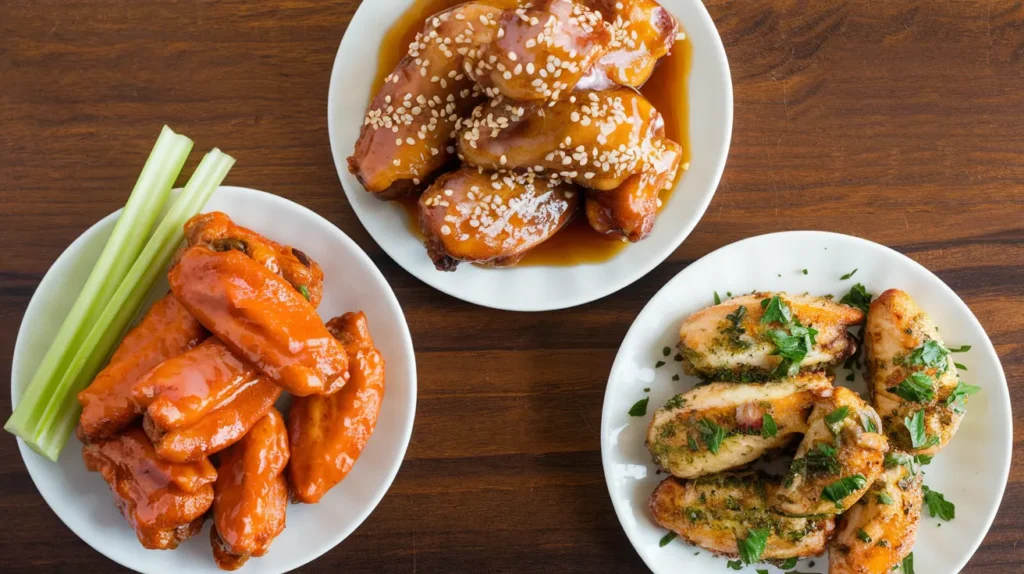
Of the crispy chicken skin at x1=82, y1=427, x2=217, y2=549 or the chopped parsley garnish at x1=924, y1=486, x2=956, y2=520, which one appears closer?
the crispy chicken skin at x1=82, y1=427, x2=217, y2=549

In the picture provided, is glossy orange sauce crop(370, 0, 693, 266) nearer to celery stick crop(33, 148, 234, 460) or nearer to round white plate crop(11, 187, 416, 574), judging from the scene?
round white plate crop(11, 187, 416, 574)

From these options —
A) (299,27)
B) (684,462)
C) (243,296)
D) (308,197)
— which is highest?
(299,27)

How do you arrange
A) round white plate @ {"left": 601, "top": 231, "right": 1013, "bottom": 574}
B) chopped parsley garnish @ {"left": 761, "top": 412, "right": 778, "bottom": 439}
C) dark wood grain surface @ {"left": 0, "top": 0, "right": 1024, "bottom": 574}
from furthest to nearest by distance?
1. dark wood grain surface @ {"left": 0, "top": 0, "right": 1024, "bottom": 574}
2. round white plate @ {"left": 601, "top": 231, "right": 1013, "bottom": 574}
3. chopped parsley garnish @ {"left": 761, "top": 412, "right": 778, "bottom": 439}

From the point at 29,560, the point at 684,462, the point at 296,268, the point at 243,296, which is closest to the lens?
the point at 243,296

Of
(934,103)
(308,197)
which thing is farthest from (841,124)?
(308,197)

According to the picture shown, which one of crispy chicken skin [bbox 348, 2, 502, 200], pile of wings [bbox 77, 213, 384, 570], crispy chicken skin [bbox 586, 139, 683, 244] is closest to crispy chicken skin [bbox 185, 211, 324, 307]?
pile of wings [bbox 77, 213, 384, 570]

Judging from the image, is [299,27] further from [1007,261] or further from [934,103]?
[1007,261]

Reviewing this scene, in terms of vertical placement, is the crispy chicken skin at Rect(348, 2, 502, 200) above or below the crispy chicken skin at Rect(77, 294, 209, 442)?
above
